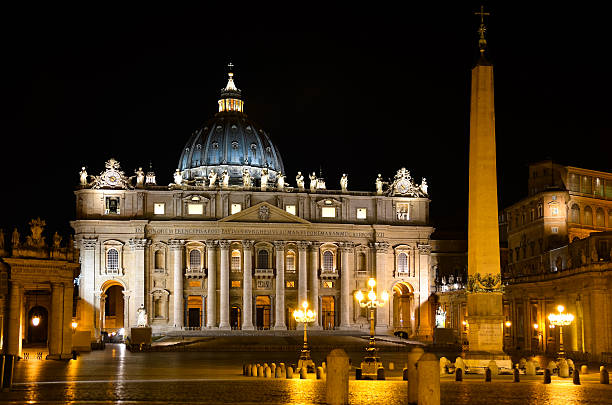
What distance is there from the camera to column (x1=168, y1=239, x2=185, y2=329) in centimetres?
9931

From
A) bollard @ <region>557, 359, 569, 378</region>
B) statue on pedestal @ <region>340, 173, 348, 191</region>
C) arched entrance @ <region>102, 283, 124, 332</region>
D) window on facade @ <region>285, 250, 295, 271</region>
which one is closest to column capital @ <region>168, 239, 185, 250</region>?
window on facade @ <region>285, 250, 295, 271</region>

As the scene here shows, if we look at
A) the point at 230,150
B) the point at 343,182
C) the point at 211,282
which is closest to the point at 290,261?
the point at 211,282

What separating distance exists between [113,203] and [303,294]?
71.4 ft

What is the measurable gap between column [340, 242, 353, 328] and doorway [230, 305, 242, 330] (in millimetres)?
10828

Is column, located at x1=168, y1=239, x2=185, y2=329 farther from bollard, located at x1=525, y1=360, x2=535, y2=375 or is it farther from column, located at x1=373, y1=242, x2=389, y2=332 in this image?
bollard, located at x1=525, y1=360, x2=535, y2=375

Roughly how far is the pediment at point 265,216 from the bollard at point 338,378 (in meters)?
77.3

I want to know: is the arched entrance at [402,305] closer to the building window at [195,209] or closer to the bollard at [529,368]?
the building window at [195,209]

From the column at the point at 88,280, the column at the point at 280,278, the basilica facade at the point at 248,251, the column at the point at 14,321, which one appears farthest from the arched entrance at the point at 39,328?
the column at the point at 280,278

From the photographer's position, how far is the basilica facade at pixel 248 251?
9925cm

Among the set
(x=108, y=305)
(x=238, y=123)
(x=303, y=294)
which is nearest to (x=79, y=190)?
(x=108, y=305)

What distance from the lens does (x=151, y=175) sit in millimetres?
103875

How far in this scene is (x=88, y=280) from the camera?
97.9m

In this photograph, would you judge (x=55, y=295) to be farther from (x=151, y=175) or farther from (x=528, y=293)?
(x=151, y=175)

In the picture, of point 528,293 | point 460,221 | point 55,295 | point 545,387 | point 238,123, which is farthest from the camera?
point 238,123
